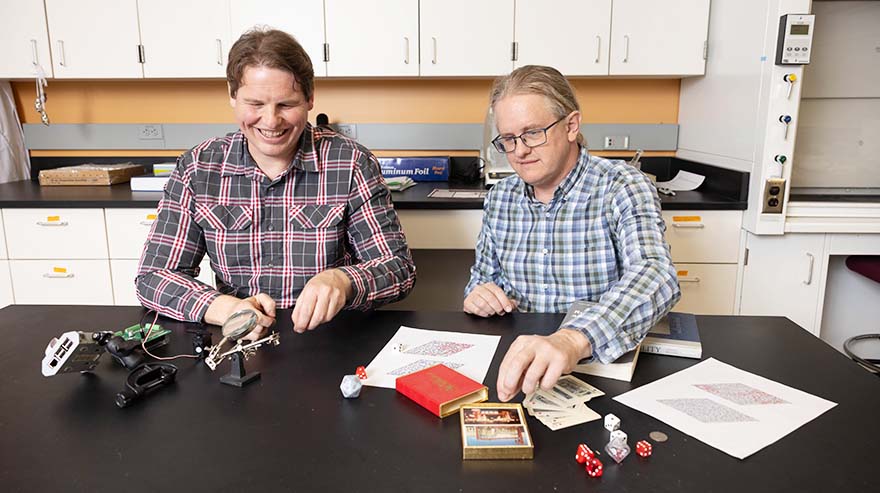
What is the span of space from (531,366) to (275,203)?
2.84ft

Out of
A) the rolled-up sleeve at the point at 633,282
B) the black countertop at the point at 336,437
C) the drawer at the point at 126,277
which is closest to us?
the black countertop at the point at 336,437

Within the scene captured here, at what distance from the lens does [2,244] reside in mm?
2465

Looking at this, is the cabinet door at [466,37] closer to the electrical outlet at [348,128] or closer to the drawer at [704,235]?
the electrical outlet at [348,128]

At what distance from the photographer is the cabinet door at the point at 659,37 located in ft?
8.23

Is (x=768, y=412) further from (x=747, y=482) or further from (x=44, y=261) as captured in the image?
(x=44, y=261)

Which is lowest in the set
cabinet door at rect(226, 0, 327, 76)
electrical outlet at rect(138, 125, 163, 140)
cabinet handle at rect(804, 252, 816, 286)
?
cabinet handle at rect(804, 252, 816, 286)

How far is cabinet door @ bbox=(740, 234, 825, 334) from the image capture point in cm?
224

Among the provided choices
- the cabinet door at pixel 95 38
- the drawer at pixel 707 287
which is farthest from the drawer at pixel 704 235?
the cabinet door at pixel 95 38

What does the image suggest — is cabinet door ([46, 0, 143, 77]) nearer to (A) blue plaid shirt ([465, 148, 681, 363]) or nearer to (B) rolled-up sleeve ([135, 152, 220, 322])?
(B) rolled-up sleeve ([135, 152, 220, 322])

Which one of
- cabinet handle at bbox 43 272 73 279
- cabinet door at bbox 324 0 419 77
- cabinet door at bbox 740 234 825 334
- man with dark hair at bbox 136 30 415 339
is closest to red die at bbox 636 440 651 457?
man with dark hair at bbox 136 30 415 339

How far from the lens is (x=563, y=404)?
0.85m

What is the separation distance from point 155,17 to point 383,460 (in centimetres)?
250

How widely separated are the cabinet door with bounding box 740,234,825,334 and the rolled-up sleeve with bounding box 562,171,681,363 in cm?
119

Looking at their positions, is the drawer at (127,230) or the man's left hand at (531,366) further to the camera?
the drawer at (127,230)
